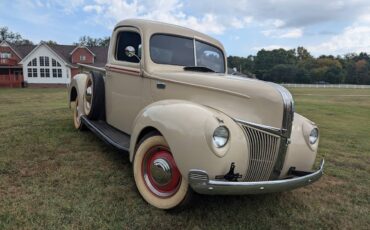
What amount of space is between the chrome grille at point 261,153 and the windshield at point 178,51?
173 centimetres

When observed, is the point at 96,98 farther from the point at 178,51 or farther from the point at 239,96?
the point at 239,96

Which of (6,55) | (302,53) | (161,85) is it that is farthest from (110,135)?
(302,53)

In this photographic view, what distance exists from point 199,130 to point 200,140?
94 millimetres

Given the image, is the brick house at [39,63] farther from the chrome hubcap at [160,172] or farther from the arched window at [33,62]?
the chrome hubcap at [160,172]

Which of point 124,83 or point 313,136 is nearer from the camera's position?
point 313,136

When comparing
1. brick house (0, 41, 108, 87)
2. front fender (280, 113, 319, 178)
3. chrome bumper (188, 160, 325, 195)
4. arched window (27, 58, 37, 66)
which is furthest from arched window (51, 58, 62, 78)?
chrome bumper (188, 160, 325, 195)

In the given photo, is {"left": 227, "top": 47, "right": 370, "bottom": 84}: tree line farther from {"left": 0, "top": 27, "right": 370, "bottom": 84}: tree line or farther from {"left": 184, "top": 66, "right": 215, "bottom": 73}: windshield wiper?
{"left": 184, "top": 66, "right": 215, "bottom": 73}: windshield wiper

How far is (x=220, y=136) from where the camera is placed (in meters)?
2.85

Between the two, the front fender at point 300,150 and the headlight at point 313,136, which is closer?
the front fender at point 300,150

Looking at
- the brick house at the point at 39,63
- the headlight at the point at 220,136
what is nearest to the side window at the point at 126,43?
the headlight at the point at 220,136

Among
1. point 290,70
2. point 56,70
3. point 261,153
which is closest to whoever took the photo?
point 261,153

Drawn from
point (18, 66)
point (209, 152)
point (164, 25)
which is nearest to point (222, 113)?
point (209, 152)

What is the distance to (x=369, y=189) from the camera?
421 cm

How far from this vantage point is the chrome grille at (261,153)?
3.00 m
